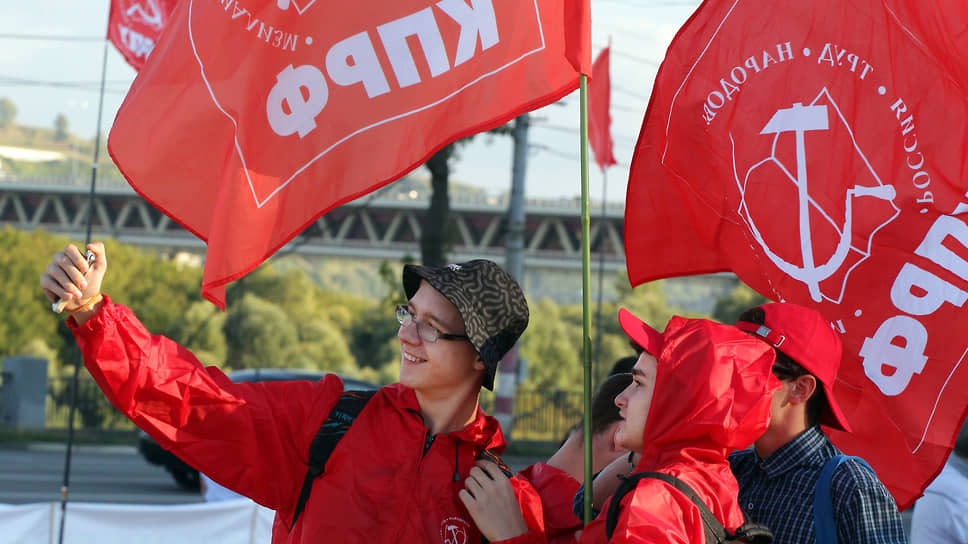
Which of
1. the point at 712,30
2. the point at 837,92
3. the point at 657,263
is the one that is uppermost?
the point at 712,30

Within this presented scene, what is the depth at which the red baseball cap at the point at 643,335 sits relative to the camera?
246 cm

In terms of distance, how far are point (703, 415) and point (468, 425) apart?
2.39 feet

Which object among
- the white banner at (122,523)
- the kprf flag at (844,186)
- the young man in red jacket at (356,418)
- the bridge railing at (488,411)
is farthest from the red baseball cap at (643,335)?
the bridge railing at (488,411)

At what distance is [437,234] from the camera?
52.0 feet

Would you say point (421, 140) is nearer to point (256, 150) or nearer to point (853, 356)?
point (256, 150)

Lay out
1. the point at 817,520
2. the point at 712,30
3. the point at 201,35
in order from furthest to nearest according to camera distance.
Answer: the point at 712,30 → the point at 201,35 → the point at 817,520

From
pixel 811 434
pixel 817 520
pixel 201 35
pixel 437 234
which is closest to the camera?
pixel 817 520

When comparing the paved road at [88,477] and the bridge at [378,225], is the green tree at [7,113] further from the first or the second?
the paved road at [88,477]

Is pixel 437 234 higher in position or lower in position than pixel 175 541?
higher

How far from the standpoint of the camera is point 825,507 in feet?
8.57

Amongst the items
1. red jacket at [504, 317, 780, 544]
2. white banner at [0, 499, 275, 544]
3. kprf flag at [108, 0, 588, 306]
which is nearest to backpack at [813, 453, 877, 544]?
red jacket at [504, 317, 780, 544]

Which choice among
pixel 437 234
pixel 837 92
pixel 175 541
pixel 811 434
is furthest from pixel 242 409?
pixel 437 234

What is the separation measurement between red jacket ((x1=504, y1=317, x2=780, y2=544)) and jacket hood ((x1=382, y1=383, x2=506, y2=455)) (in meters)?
0.48

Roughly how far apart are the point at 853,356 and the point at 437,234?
12.7 m
